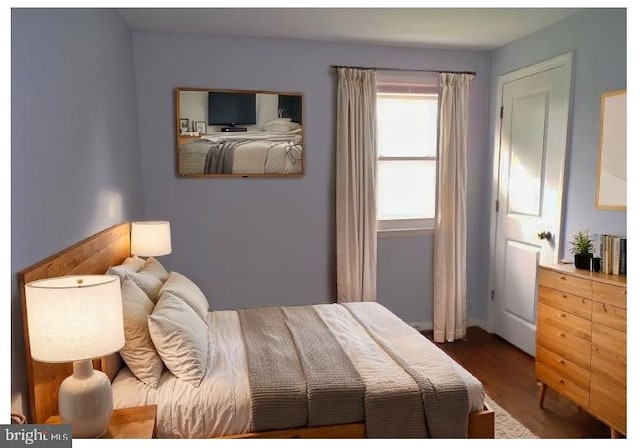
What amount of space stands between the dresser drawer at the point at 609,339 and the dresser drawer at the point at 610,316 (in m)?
0.03

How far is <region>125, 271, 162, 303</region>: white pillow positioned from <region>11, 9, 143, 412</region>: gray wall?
1.03ft

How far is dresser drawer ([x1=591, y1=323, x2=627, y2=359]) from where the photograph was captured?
2297 millimetres

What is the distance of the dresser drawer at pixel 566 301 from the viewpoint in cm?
254

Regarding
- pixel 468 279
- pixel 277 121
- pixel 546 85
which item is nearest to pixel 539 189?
pixel 546 85

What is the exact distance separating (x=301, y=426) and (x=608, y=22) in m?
3.03

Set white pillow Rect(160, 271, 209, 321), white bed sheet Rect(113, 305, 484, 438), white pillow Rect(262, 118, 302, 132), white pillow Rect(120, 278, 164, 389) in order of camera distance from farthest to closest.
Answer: white pillow Rect(262, 118, 302, 132) → white pillow Rect(160, 271, 209, 321) → white pillow Rect(120, 278, 164, 389) → white bed sheet Rect(113, 305, 484, 438)

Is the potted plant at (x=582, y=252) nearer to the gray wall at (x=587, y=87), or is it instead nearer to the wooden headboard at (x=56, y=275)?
the gray wall at (x=587, y=87)

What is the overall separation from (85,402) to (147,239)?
163 cm

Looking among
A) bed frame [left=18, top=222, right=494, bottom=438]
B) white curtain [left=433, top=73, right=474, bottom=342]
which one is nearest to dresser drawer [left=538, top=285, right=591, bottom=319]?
bed frame [left=18, top=222, right=494, bottom=438]

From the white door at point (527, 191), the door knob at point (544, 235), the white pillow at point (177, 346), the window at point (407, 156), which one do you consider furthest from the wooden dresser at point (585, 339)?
the white pillow at point (177, 346)

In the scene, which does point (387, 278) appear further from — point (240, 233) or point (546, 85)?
point (546, 85)

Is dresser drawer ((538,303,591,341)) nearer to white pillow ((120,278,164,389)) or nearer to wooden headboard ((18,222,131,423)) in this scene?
white pillow ((120,278,164,389))

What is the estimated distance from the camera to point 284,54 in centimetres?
374
